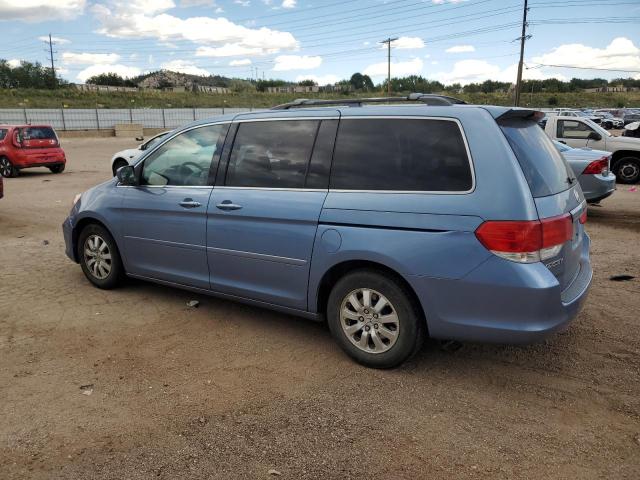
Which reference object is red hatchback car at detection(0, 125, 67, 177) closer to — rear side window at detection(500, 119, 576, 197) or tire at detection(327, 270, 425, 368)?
tire at detection(327, 270, 425, 368)

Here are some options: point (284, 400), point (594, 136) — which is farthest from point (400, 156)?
point (594, 136)

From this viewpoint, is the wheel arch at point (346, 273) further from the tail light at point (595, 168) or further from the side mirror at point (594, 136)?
the side mirror at point (594, 136)

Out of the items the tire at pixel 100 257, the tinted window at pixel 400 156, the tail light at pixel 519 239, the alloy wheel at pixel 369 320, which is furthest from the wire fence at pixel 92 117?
the tail light at pixel 519 239

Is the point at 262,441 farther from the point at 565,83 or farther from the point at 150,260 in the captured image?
the point at 565,83

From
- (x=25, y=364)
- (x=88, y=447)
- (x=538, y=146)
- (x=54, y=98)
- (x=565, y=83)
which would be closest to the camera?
(x=88, y=447)

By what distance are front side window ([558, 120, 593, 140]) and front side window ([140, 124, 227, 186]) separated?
1060cm

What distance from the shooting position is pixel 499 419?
3176mm

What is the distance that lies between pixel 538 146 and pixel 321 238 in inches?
62.7

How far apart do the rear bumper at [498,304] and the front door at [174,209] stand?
2.04 metres

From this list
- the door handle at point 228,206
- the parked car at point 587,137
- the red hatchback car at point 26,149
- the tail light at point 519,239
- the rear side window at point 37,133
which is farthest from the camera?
the rear side window at point 37,133

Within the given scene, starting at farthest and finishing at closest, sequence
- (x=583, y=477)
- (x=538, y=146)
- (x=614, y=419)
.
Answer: (x=538, y=146) < (x=614, y=419) < (x=583, y=477)

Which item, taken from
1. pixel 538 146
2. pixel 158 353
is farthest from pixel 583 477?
pixel 158 353

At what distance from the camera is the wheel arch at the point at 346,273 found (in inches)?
140

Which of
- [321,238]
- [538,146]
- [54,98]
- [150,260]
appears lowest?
[150,260]
